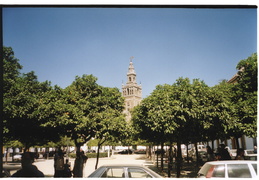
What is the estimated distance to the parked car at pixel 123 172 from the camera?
661 cm

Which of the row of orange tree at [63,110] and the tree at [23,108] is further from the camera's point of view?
the row of orange tree at [63,110]

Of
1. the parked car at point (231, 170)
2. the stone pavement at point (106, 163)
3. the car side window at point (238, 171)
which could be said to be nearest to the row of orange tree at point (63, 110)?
the stone pavement at point (106, 163)

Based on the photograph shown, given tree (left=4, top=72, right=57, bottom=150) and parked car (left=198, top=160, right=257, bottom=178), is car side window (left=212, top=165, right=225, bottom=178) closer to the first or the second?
parked car (left=198, top=160, right=257, bottom=178)

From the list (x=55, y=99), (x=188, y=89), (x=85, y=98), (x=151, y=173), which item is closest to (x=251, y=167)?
(x=151, y=173)

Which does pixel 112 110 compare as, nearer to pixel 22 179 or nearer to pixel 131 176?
pixel 131 176

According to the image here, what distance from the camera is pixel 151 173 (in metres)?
6.66

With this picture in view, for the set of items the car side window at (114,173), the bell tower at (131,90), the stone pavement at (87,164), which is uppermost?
the bell tower at (131,90)

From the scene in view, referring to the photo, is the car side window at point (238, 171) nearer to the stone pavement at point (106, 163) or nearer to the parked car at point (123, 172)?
the parked car at point (123, 172)

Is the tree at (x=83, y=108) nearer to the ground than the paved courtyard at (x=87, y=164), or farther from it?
farther from it

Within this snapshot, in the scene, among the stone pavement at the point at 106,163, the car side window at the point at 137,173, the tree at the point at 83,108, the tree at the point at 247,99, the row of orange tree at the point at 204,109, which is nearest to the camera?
the car side window at the point at 137,173

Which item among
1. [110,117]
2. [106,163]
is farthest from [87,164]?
[110,117]

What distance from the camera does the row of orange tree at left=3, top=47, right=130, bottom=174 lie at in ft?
35.1

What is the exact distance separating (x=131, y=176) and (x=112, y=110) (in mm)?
5540

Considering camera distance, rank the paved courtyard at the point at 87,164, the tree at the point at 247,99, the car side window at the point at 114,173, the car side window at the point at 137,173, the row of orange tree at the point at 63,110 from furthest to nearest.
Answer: the paved courtyard at the point at 87,164
the row of orange tree at the point at 63,110
the tree at the point at 247,99
the car side window at the point at 114,173
the car side window at the point at 137,173
